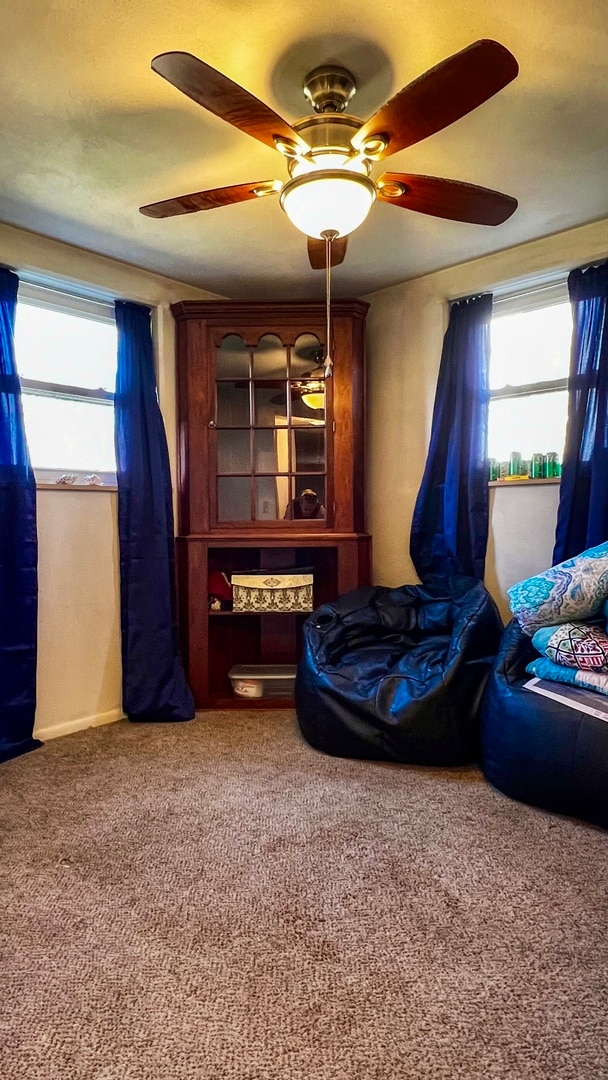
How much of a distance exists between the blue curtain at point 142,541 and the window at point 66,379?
0.47ft

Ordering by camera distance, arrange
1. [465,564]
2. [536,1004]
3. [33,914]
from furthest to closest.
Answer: [465,564], [33,914], [536,1004]

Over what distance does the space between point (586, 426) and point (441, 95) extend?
5.58ft

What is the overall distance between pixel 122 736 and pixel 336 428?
188 centimetres

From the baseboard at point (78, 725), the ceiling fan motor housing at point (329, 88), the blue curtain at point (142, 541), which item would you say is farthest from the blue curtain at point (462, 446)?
the baseboard at point (78, 725)

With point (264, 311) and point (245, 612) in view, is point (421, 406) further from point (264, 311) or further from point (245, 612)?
point (245, 612)

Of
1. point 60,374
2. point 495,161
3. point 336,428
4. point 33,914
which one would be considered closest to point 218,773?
point 33,914

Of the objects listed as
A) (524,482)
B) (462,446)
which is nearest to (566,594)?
(524,482)

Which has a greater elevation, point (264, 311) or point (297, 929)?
point (264, 311)

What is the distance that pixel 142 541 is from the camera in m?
3.05

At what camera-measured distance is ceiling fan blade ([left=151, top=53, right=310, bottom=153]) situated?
4.07 ft

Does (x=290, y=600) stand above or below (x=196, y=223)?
below

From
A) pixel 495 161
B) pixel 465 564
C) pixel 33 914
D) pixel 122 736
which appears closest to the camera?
pixel 33 914

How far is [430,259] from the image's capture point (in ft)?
9.85

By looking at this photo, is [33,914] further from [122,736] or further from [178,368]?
[178,368]
